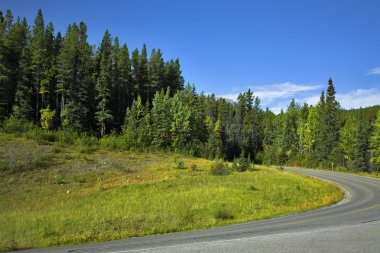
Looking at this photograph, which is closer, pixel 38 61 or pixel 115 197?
pixel 115 197

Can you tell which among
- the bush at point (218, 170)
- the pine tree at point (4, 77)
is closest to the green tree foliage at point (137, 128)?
the pine tree at point (4, 77)

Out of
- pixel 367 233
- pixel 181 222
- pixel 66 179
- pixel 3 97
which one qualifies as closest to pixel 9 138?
pixel 3 97

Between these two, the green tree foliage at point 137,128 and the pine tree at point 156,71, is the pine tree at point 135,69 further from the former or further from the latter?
the green tree foliage at point 137,128

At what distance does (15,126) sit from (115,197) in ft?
118

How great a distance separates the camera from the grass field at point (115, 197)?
50.2 feet

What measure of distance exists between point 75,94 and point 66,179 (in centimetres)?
3312

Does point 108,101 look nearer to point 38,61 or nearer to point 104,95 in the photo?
point 104,95

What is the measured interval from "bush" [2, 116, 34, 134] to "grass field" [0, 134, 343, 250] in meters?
6.18

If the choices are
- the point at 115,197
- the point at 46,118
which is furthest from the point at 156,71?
the point at 115,197

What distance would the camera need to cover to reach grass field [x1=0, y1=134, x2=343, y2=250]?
50.2ft

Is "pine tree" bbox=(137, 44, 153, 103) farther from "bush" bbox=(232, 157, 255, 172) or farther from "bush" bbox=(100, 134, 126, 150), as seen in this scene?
"bush" bbox=(232, 157, 255, 172)

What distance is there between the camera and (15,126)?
5294cm

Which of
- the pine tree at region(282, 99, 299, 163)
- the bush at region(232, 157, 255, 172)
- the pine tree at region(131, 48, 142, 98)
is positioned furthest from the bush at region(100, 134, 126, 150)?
the pine tree at region(282, 99, 299, 163)

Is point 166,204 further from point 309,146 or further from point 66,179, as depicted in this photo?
point 309,146
